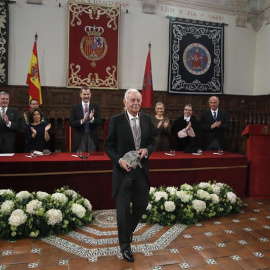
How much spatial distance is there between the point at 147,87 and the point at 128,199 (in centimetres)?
470

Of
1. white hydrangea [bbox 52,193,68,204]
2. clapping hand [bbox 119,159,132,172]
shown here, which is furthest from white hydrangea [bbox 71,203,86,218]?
clapping hand [bbox 119,159,132,172]

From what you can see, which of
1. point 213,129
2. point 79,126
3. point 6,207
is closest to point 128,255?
point 6,207

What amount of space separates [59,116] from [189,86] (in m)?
3.37

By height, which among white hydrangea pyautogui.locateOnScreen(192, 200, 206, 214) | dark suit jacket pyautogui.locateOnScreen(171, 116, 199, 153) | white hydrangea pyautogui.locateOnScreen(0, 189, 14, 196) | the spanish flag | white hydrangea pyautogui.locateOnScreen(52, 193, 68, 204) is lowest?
white hydrangea pyautogui.locateOnScreen(192, 200, 206, 214)

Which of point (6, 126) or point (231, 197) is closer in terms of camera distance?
point (231, 197)

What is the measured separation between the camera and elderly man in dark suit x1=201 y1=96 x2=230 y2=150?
4980 millimetres

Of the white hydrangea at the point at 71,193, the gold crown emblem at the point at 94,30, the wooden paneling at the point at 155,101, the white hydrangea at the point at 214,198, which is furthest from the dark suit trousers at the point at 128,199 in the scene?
the gold crown emblem at the point at 94,30

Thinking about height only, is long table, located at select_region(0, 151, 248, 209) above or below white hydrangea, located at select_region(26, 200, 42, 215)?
above

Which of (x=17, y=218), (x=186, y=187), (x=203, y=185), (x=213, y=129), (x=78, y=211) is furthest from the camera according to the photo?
(x=213, y=129)

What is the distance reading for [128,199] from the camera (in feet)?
8.38

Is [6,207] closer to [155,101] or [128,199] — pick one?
[128,199]

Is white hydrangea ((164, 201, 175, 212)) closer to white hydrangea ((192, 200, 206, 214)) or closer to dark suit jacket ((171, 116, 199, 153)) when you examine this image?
white hydrangea ((192, 200, 206, 214))

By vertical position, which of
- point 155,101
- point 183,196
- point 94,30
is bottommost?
point 183,196

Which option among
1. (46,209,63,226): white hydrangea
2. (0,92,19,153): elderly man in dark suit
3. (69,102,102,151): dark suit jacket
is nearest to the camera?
(46,209,63,226): white hydrangea
